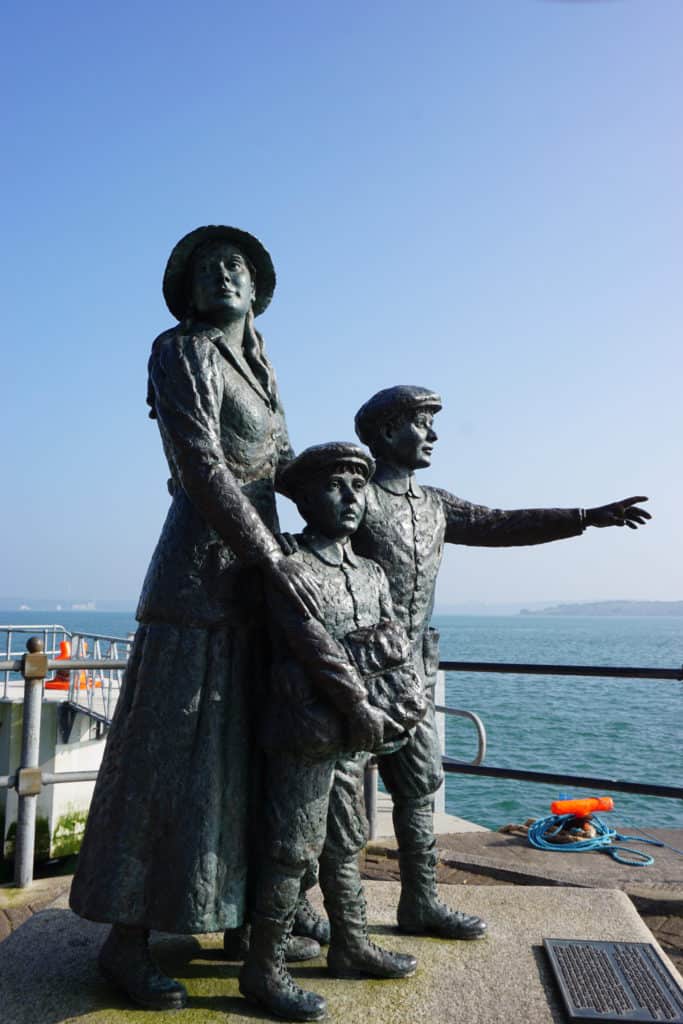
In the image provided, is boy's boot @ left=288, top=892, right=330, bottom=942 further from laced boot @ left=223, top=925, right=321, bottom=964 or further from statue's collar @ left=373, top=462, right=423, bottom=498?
statue's collar @ left=373, top=462, right=423, bottom=498

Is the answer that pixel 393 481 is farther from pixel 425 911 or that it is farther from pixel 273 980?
pixel 273 980

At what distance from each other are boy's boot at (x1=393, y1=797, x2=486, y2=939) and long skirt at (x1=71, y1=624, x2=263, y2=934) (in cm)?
86

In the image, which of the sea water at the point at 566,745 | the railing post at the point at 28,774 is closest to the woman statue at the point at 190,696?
the railing post at the point at 28,774

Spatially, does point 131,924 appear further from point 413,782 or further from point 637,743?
point 637,743

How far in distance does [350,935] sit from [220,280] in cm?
225

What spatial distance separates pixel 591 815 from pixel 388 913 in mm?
2624

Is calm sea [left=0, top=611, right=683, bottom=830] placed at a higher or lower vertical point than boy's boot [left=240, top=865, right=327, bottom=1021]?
lower

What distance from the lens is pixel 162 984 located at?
2.65 metres

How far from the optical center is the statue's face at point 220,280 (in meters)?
2.98

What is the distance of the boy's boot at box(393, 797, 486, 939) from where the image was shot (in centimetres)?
324

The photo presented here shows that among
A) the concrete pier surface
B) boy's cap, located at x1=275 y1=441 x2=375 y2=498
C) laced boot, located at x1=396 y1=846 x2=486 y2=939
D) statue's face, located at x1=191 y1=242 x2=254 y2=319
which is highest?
statue's face, located at x1=191 y1=242 x2=254 y2=319

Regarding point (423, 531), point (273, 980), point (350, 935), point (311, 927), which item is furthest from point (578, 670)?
point (273, 980)

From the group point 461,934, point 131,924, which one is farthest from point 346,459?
point 461,934

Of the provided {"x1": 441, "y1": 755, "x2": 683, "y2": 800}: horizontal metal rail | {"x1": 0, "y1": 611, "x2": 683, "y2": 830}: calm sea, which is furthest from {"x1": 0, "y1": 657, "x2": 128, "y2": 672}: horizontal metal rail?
{"x1": 0, "y1": 611, "x2": 683, "y2": 830}: calm sea
